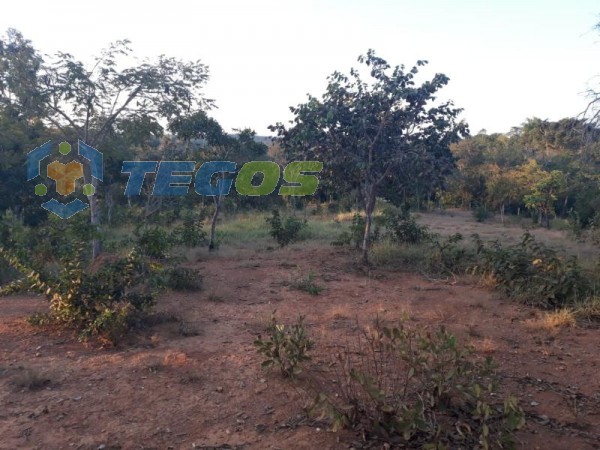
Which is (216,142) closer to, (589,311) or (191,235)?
(191,235)

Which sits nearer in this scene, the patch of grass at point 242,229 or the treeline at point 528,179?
the patch of grass at point 242,229

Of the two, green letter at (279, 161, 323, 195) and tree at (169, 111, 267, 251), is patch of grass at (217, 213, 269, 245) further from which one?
green letter at (279, 161, 323, 195)

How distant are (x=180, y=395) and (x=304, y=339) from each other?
3.33 feet

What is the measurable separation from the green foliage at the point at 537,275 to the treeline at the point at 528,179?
247 inches

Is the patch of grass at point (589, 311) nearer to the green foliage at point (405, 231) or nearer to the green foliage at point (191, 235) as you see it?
the green foliage at point (405, 231)

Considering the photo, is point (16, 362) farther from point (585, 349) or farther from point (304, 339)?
point (585, 349)

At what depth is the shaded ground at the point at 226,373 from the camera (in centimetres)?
321

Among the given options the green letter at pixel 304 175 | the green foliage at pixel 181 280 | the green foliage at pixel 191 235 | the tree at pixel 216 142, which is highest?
the tree at pixel 216 142

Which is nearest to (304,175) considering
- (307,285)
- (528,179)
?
(307,285)

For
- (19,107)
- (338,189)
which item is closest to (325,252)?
(338,189)

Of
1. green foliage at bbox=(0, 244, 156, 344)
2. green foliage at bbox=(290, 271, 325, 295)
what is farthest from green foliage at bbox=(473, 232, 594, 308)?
green foliage at bbox=(0, 244, 156, 344)

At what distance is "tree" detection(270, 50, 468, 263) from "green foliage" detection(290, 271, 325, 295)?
1953 mm

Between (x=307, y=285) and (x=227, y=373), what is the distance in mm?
3126

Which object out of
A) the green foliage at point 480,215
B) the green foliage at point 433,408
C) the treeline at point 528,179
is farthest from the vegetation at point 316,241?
the green foliage at point 480,215
